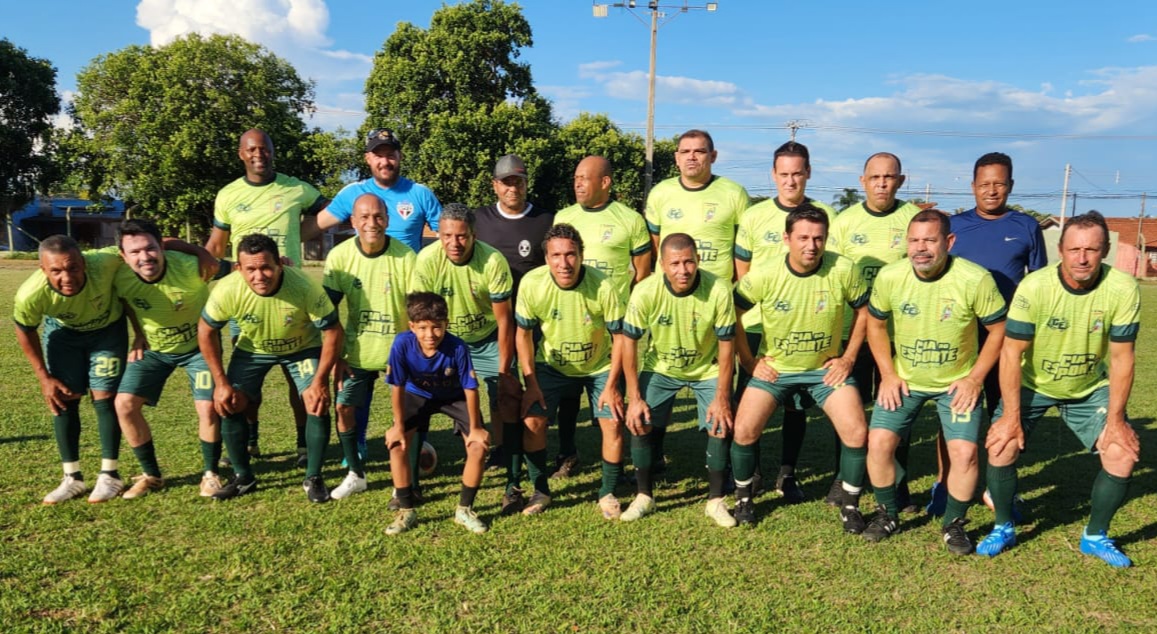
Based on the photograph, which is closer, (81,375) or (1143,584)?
(1143,584)

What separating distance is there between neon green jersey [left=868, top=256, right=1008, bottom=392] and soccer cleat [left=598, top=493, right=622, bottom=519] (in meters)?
2.11

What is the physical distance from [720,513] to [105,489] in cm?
429

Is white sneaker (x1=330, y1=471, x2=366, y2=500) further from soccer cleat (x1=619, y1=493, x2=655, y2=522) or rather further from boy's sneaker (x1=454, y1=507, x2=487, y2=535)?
soccer cleat (x1=619, y1=493, x2=655, y2=522)

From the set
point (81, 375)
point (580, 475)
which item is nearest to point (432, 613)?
point (580, 475)

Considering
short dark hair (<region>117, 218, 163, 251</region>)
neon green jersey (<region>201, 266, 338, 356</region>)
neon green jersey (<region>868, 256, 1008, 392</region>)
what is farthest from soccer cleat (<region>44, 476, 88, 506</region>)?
neon green jersey (<region>868, 256, 1008, 392</region>)

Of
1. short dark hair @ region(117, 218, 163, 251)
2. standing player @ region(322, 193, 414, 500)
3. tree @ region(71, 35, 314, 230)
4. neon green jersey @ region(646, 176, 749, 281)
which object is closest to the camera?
short dark hair @ region(117, 218, 163, 251)

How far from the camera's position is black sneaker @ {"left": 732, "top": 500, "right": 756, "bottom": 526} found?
15.9 ft

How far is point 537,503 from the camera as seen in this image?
5.05 metres

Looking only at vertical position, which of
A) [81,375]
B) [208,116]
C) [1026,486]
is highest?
[208,116]

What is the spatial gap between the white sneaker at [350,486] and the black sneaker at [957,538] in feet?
13.2

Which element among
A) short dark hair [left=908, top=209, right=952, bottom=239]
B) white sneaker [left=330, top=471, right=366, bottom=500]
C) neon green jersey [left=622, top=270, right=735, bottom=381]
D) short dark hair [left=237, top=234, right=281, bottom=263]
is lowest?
white sneaker [left=330, top=471, right=366, bottom=500]

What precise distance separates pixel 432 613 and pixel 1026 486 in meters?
4.84

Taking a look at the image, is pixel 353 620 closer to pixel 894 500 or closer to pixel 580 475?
pixel 580 475

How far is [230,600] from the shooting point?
146 inches
